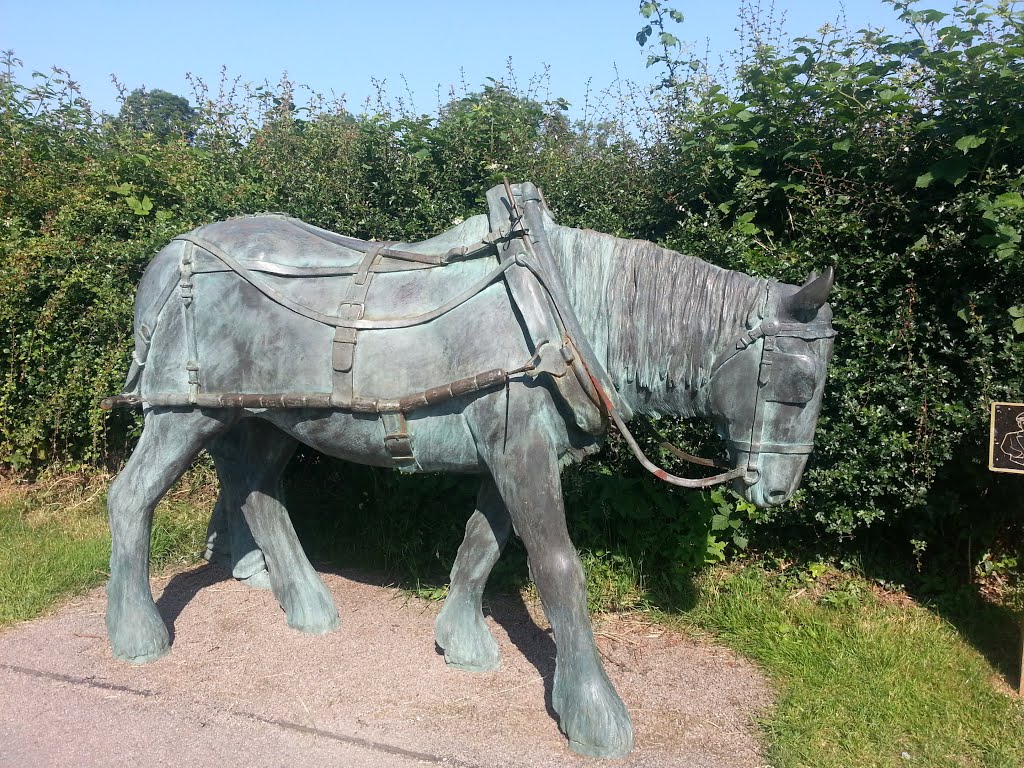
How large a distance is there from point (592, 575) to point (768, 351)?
200 centimetres

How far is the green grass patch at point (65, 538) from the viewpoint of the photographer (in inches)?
155

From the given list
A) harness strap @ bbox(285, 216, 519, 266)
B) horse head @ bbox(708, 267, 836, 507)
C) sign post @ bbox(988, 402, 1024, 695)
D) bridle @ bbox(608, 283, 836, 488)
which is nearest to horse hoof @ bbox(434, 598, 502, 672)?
bridle @ bbox(608, 283, 836, 488)

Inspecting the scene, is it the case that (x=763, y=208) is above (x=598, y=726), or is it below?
above

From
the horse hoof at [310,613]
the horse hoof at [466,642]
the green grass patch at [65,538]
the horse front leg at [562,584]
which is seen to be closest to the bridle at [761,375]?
the horse front leg at [562,584]

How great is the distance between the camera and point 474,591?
3.19 meters

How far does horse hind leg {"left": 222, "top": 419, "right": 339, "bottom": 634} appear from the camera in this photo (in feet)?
11.6

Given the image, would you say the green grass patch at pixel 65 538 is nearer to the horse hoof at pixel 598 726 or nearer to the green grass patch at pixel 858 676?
the horse hoof at pixel 598 726

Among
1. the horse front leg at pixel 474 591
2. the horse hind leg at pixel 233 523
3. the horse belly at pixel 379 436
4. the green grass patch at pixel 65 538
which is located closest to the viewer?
the horse belly at pixel 379 436

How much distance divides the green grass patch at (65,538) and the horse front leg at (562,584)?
8.83 feet

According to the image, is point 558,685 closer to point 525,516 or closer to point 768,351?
point 525,516

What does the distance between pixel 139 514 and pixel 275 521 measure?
0.61 metres

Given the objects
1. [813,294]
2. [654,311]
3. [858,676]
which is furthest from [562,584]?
[858,676]

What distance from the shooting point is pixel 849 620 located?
11.8 ft

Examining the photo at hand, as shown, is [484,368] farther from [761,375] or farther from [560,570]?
[761,375]
